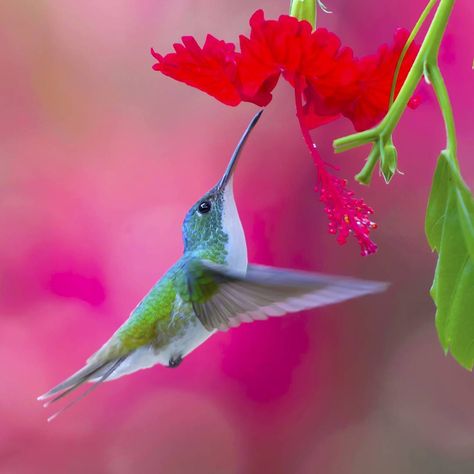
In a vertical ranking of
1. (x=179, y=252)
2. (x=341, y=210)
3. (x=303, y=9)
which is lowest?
(x=179, y=252)

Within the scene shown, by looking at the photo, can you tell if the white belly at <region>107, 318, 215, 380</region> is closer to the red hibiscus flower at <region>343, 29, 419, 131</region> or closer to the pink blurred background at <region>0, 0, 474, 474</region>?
Result: the red hibiscus flower at <region>343, 29, 419, 131</region>

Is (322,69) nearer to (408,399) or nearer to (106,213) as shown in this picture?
(106,213)

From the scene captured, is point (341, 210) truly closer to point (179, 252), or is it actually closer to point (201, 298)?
point (201, 298)

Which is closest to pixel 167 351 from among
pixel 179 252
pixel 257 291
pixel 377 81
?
pixel 257 291

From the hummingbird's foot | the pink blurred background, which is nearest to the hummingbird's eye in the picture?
the hummingbird's foot

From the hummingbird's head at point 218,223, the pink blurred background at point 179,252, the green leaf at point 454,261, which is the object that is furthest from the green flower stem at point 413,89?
the pink blurred background at point 179,252

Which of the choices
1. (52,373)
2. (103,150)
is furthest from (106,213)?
(52,373)

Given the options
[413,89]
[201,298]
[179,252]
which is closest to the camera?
[413,89]

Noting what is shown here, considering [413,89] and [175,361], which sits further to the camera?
[175,361]
